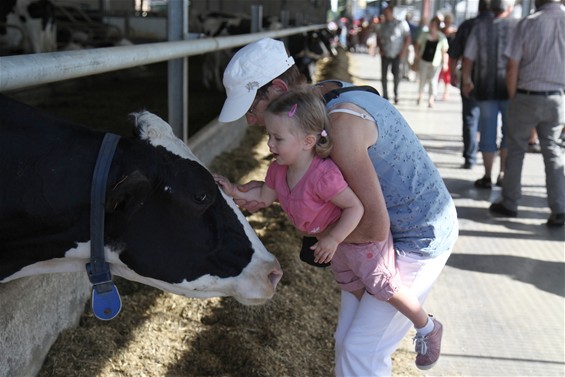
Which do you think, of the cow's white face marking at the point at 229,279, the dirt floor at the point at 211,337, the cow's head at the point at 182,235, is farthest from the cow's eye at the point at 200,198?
the dirt floor at the point at 211,337

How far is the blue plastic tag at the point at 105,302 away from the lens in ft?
6.66

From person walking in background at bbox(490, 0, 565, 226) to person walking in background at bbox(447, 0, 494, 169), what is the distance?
0.97 metres

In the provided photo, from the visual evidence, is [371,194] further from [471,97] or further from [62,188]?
[471,97]

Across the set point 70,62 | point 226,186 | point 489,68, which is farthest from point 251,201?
point 489,68

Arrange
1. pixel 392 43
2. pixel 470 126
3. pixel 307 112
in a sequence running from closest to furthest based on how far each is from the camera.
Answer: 1. pixel 307 112
2. pixel 470 126
3. pixel 392 43

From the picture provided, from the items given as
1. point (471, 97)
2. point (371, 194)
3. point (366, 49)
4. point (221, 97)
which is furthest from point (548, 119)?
point (366, 49)

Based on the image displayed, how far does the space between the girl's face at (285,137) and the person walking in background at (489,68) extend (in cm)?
474

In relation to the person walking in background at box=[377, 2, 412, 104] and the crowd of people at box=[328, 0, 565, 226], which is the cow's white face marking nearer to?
the crowd of people at box=[328, 0, 565, 226]

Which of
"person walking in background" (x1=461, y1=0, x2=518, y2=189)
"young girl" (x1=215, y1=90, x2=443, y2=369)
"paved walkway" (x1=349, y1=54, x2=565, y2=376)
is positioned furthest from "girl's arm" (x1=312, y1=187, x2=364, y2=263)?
"person walking in background" (x1=461, y1=0, x2=518, y2=189)

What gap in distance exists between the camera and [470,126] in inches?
285

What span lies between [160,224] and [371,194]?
0.63 m

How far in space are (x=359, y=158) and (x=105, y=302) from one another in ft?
2.79

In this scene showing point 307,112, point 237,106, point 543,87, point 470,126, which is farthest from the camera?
point 470,126

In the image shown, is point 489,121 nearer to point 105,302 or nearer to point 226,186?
point 226,186
